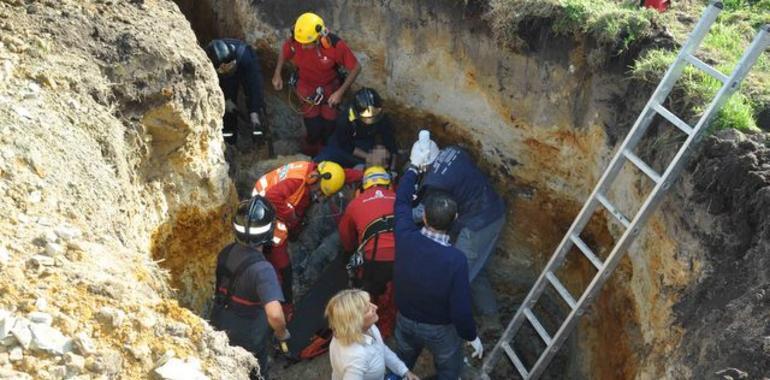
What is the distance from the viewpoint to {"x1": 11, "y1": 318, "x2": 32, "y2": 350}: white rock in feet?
9.48

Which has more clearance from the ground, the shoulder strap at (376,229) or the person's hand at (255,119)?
the shoulder strap at (376,229)

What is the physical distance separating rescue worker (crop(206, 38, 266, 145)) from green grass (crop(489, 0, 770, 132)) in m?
2.91

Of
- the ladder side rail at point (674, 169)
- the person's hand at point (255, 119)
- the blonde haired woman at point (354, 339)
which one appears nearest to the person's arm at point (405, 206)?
the blonde haired woman at point (354, 339)

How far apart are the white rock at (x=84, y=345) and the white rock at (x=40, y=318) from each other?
148 millimetres

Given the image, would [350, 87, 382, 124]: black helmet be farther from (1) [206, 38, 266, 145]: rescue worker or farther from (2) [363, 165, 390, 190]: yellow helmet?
(1) [206, 38, 266, 145]: rescue worker

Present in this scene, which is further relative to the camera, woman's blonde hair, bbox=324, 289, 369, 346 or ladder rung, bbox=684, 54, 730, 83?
ladder rung, bbox=684, 54, 730, 83

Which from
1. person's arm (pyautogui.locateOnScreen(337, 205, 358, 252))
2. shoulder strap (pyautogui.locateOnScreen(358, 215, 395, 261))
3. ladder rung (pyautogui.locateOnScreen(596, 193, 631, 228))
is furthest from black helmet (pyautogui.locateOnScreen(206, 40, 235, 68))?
ladder rung (pyautogui.locateOnScreen(596, 193, 631, 228))

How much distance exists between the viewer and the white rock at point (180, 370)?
120 inches

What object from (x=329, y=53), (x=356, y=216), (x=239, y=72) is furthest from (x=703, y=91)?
(x=239, y=72)

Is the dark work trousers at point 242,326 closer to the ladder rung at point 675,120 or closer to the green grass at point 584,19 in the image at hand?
the ladder rung at point 675,120

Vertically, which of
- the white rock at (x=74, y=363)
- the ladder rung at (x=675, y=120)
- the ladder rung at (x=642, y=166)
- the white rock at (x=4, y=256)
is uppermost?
the ladder rung at (x=675, y=120)

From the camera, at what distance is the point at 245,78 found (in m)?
7.96

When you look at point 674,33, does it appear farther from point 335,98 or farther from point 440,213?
point 335,98

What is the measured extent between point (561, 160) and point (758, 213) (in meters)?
2.70
